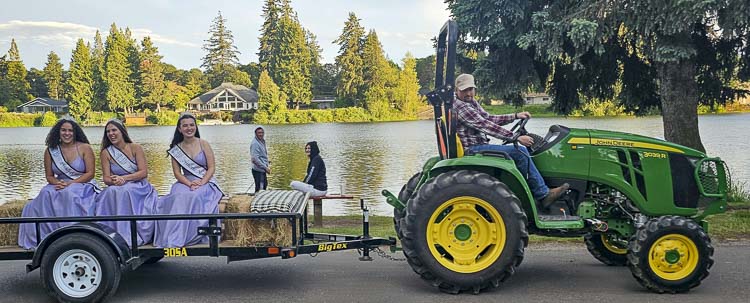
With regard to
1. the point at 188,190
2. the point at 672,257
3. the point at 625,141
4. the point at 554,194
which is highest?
the point at 625,141

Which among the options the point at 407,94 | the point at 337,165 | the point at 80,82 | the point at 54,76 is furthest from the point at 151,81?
the point at 337,165

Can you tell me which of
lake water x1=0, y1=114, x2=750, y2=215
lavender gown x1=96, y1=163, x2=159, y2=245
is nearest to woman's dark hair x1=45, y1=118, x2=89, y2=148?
lavender gown x1=96, y1=163, x2=159, y2=245

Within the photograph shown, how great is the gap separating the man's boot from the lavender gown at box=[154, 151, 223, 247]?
308 cm

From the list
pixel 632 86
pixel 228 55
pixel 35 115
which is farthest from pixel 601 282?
pixel 228 55

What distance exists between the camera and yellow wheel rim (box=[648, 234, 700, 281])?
230 inches

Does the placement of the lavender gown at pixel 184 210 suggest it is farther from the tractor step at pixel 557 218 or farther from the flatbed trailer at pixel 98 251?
the tractor step at pixel 557 218

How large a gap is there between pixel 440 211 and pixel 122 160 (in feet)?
10.2

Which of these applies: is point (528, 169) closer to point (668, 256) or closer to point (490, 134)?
point (490, 134)

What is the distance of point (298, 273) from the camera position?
6.89 m

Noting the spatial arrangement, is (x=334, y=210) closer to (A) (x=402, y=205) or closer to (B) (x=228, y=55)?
(A) (x=402, y=205)

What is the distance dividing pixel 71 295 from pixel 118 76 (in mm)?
84598

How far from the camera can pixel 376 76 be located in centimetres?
8256

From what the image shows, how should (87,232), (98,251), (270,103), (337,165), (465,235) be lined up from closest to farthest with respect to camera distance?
(98,251), (87,232), (465,235), (337,165), (270,103)

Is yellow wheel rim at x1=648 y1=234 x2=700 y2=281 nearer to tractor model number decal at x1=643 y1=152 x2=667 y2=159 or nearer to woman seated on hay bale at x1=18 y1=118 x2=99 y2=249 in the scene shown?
tractor model number decal at x1=643 y1=152 x2=667 y2=159
